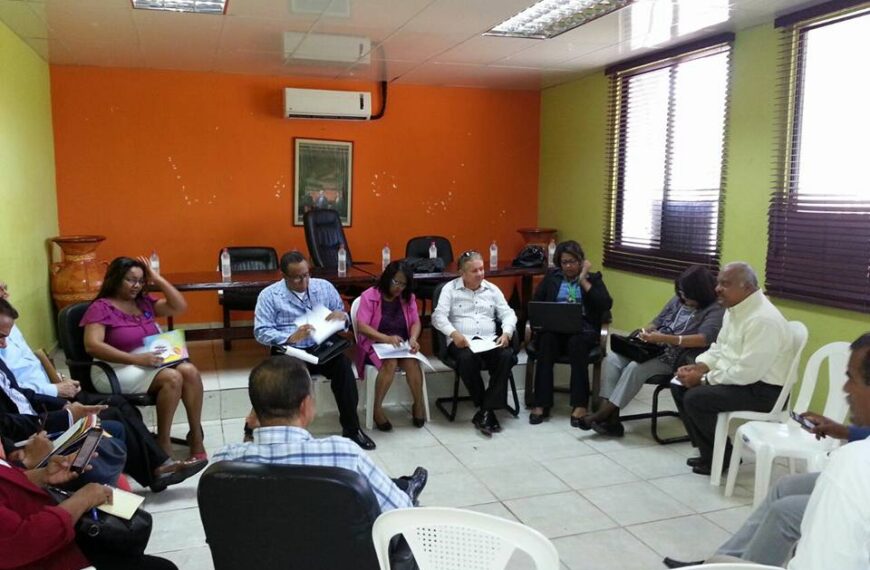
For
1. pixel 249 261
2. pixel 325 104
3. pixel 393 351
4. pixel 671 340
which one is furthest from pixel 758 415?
pixel 325 104

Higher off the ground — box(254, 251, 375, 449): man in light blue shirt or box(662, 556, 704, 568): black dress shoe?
box(254, 251, 375, 449): man in light blue shirt

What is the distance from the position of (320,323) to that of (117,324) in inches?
42.9

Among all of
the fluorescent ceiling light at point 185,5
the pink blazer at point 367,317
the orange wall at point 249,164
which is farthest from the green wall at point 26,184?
the pink blazer at point 367,317

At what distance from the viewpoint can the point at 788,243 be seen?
4273mm

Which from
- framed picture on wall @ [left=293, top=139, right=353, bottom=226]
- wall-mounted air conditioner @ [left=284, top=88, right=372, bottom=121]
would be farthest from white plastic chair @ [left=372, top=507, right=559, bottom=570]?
framed picture on wall @ [left=293, top=139, right=353, bottom=226]

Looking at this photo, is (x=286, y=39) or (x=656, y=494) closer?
(x=656, y=494)

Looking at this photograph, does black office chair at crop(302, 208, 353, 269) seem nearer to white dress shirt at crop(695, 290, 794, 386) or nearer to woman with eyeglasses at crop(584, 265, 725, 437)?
woman with eyeglasses at crop(584, 265, 725, 437)

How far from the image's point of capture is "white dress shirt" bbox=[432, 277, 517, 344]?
14.6 ft

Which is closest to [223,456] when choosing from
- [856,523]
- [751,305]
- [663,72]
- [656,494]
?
[856,523]

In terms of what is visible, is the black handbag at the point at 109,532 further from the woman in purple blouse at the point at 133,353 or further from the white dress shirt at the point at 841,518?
the white dress shirt at the point at 841,518

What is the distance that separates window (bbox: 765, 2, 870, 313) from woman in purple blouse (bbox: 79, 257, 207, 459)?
3.52 meters

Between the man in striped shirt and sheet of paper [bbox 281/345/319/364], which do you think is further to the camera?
sheet of paper [bbox 281/345/319/364]

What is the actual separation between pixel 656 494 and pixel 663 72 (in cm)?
343

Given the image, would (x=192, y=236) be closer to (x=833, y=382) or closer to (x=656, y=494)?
(x=656, y=494)
